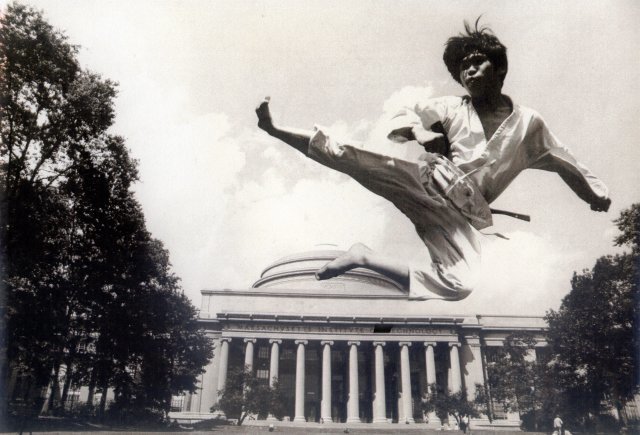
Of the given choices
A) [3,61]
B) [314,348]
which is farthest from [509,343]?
[3,61]

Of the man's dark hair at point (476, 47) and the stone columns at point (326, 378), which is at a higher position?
the man's dark hair at point (476, 47)

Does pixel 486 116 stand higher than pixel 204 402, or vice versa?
pixel 486 116

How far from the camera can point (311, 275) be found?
45.0 metres

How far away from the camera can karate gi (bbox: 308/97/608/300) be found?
5.75 meters

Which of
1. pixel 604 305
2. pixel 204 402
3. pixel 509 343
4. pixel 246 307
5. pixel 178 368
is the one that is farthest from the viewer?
pixel 246 307

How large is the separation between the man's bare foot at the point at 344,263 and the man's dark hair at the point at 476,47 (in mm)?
3074

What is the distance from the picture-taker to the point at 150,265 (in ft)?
88.8

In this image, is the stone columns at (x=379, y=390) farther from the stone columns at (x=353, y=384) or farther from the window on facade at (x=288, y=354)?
the window on facade at (x=288, y=354)

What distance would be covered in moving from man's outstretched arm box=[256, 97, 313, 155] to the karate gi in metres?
0.15

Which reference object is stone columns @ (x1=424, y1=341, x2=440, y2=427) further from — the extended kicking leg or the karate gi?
the extended kicking leg

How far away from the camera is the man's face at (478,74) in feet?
20.2

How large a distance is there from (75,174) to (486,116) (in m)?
Result: 16.4

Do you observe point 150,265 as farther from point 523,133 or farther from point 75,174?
point 523,133

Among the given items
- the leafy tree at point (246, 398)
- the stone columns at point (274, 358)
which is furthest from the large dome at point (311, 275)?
the leafy tree at point (246, 398)
